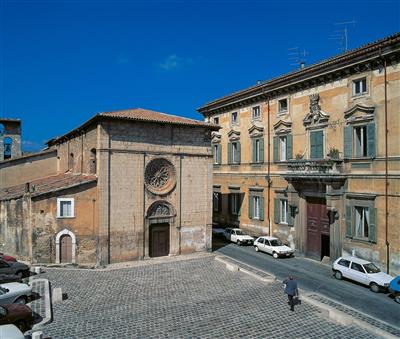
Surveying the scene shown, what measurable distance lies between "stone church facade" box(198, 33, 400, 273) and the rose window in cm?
843

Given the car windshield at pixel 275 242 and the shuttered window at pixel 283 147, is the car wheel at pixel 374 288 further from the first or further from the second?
the shuttered window at pixel 283 147

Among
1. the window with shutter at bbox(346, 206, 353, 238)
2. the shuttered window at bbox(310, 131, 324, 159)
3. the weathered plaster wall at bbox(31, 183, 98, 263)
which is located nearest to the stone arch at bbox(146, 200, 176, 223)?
the weathered plaster wall at bbox(31, 183, 98, 263)

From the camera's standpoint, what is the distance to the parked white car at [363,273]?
1809cm

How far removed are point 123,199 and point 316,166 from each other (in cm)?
1301

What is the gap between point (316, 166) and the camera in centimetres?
2339

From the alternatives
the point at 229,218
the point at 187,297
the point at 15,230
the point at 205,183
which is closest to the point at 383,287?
the point at 187,297

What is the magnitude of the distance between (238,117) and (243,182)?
20.1ft

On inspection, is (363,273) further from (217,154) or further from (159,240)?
(217,154)

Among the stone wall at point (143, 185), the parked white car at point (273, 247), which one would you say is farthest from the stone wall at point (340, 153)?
the stone wall at point (143, 185)

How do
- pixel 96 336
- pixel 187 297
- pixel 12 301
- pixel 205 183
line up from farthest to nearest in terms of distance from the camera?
1. pixel 205 183
2. pixel 187 297
3. pixel 12 301
4. pixel 96 336

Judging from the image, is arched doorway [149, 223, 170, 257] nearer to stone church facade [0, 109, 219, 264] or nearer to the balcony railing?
stone church facade [0, 109, 219, 264]

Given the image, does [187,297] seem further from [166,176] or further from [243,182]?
[243,182]

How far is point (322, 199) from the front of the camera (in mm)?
24172

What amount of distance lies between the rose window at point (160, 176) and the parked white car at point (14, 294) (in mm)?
10399
